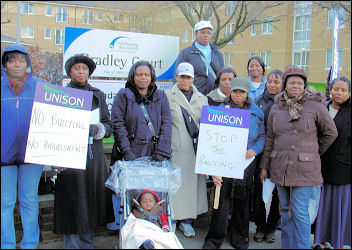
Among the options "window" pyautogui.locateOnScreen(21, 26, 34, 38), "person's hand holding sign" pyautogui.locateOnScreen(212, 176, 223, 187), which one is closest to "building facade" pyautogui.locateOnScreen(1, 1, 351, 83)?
"window" pyautogui.locateOnScreen(21, 26, 34, 38)

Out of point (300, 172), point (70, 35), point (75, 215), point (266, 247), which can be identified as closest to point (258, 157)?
point (300, 172)

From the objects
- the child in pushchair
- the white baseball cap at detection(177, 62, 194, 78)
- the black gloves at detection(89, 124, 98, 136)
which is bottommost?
the child in pushchair

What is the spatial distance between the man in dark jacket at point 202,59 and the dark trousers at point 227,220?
1.73m

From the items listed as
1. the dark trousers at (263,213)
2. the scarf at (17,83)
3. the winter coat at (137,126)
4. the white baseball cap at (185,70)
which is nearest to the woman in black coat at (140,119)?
the winter coat at (137,126)

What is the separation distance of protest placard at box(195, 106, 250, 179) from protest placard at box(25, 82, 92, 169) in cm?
134

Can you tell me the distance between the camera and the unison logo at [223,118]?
4.30m

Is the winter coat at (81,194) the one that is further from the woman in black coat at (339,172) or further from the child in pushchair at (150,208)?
the woman in black coat at (339,172)

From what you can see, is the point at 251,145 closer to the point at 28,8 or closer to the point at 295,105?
the point at 295,105

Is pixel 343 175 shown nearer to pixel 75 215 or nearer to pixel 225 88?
pixel 225 88

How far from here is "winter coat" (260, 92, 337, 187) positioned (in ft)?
13.2

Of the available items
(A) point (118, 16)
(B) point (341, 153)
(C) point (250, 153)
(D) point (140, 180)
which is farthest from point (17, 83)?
(A) point (118, 16)

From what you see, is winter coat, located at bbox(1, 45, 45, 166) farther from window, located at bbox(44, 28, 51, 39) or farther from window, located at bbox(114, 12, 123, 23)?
window, located at bbox(44, 28, 51, 39)

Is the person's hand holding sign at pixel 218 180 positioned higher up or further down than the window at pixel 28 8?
further down

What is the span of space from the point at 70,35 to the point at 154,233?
349 centimetres
